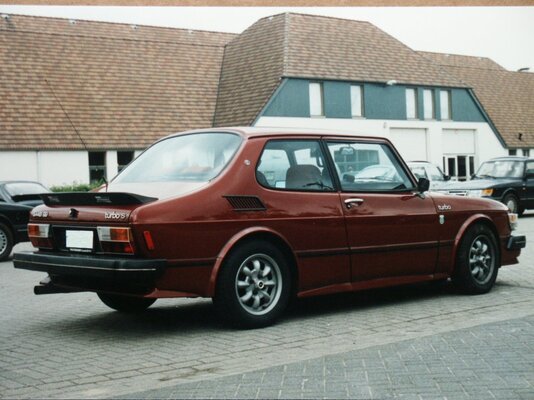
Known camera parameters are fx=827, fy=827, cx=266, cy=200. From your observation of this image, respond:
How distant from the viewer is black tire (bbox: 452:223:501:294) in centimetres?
852

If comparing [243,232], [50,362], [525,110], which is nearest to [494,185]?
[243,232]

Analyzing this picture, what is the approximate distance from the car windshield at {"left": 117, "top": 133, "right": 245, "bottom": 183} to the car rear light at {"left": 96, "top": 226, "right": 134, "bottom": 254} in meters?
0.89

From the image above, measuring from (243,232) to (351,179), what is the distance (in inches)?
57.6

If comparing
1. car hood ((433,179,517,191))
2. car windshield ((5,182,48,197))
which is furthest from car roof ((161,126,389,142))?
car hood ((433,179,517,191))

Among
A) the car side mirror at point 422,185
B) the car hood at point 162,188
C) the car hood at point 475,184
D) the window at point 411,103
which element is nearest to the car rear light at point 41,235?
the car hood at point 162,188

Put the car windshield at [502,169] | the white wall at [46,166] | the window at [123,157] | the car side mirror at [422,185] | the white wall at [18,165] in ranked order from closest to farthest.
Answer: the car side mirror at [422,185], the car windshield at [502,169], the white wall at [18,165], the white wall at [46,166], the window at [123,157]

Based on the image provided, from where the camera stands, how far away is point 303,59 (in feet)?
126

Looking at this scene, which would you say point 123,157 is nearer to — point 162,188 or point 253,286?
point 162,188

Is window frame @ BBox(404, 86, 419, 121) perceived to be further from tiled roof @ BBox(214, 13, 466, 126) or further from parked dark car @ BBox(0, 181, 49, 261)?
parked dark car @ BBox(0, 181, 49, 261)

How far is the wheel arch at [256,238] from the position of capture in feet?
21.6

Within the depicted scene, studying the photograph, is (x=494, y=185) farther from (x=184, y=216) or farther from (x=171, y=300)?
(x=184, y=216)

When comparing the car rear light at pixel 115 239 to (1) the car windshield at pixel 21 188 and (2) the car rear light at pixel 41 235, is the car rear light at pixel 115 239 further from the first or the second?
(1) the car windshield at pixel 21 188

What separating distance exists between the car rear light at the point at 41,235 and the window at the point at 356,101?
3393 centimetres

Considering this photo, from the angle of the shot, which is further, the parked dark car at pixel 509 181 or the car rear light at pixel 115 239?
the parked dark car at pixel 509 181
